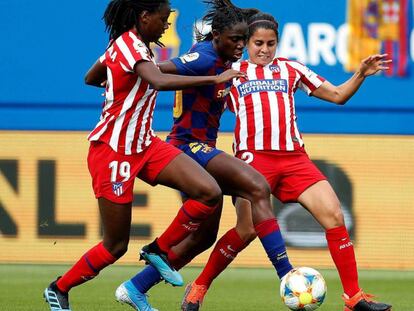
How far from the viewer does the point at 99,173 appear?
23.1 feet

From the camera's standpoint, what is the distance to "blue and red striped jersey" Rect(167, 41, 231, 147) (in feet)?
24.7

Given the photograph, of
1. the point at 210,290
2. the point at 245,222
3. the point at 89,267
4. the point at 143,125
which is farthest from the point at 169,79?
the point at 210,290

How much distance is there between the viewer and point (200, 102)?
758 centimetres

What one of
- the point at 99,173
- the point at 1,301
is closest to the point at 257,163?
the point at 99,173

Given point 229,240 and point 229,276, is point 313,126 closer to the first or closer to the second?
point 229,276

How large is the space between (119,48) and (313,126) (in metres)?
6.71

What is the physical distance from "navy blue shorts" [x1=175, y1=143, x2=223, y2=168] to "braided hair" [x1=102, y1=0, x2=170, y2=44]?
0.89 m

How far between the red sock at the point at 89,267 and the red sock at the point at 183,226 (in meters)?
0.36

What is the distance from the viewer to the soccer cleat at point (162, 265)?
7047 mm

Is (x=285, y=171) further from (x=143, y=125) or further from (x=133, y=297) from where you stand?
(x=133, y=297)

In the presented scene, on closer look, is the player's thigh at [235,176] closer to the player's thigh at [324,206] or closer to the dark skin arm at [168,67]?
the player's thigh at [324,206]

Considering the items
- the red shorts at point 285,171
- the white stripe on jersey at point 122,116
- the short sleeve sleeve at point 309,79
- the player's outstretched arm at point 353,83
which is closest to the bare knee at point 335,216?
the red shorts at point 285,171

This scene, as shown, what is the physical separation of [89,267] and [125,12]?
62.7 inches

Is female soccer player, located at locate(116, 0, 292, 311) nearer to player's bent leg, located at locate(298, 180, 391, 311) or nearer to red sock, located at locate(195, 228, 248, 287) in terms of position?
red sock, located at locate(195, 228, 248, 287)
